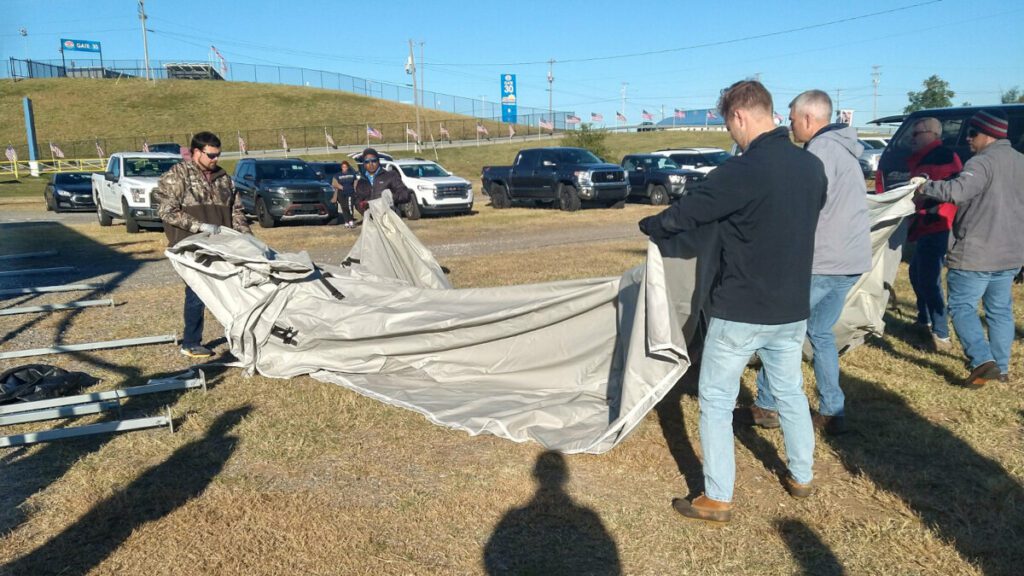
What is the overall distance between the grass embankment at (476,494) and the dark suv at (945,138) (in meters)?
4.74

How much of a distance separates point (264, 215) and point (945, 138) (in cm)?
1437

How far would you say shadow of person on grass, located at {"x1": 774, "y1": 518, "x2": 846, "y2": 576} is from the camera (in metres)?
3.35

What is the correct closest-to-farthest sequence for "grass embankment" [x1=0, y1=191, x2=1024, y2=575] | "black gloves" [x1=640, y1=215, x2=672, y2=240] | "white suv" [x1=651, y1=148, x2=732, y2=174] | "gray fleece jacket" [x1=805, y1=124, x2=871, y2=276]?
"grass embankment" [x1=0, y1=191, x2=1024, y2=575] < "black gloves" [x1=640, y1=215, x2=672, y2=240] < "gray fleece jacket" [x1=805, y1=124, x2=871, y2=276] < "white suv" [x1=651, y1=148, x2=732, y2=174]

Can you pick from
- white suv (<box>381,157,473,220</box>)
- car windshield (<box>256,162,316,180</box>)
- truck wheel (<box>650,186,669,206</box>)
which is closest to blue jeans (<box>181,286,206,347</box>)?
car windshield (<box>256,162,316,180</box>)

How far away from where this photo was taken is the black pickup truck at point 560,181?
2094cm

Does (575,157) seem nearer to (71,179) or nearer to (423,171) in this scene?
(423,171)

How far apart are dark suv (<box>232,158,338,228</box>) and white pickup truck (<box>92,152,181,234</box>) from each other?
190 centimetres

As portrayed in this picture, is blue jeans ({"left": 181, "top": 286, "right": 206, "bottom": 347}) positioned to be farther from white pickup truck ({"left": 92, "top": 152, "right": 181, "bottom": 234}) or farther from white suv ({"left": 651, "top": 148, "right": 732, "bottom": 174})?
white suv ({"left": 651, "top": 148, "right": 732, "bottom": 174})

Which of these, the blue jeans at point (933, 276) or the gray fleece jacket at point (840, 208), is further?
the blue jeans at point (933, 276)

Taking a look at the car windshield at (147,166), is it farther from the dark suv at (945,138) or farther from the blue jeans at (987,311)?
the blue jeans at (987,311)

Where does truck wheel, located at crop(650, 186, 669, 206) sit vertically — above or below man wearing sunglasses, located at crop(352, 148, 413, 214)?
below

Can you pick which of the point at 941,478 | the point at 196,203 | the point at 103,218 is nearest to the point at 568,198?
the point at 103,218

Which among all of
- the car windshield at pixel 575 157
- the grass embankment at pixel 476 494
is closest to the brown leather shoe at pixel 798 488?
the grass embankment at pixel 476 494

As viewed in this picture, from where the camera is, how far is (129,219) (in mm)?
17172
